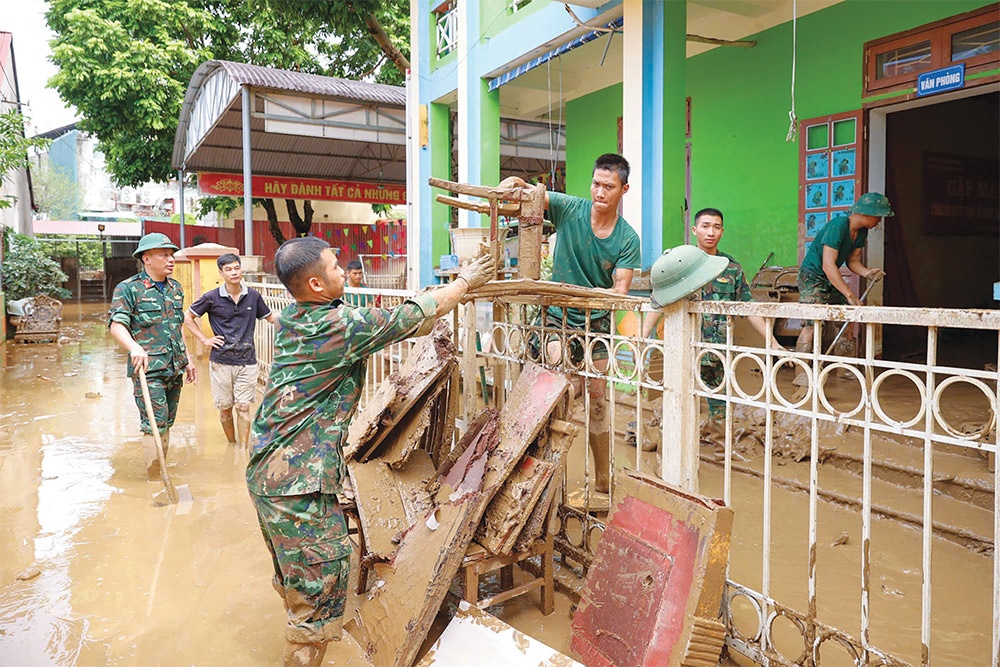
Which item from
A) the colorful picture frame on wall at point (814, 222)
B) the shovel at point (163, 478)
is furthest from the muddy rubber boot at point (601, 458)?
the colorful picture frame on wall at point (814, 222)

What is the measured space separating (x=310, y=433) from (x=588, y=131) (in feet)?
29.3

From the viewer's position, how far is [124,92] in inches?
683

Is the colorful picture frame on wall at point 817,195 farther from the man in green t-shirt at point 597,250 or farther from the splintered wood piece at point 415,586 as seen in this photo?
the splintered wood piece at point 415,586

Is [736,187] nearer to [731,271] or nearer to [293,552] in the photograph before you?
[731,271]

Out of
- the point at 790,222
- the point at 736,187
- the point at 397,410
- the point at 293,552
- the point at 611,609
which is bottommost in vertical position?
the point at 611,609

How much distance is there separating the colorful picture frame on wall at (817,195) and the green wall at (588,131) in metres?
3.24

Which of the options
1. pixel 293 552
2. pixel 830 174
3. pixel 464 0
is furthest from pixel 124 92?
pixel 293 552

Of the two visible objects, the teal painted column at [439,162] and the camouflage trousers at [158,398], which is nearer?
the camouflage trousers at [158,398]

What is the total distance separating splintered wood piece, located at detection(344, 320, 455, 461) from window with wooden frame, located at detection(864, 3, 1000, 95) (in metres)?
5.41

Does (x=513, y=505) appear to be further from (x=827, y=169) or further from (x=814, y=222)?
(x=827, y=169)

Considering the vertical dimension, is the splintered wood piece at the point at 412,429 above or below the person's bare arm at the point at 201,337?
below

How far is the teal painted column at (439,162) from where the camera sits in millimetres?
10461

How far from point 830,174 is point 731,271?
2.86 metres

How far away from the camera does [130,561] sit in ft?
12.5
